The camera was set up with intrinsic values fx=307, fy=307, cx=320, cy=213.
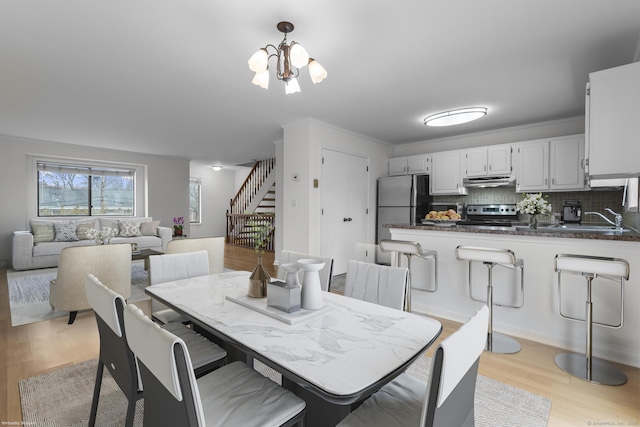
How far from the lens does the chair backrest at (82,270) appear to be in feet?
9.25

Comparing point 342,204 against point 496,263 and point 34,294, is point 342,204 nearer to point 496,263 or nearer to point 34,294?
point 496,263

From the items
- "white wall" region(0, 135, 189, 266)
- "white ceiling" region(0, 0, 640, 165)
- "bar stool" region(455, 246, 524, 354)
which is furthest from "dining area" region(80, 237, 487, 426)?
"white wall" region(0, 135, 189, 266)

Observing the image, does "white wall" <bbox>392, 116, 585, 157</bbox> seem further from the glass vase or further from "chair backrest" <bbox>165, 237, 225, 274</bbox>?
the glass vase

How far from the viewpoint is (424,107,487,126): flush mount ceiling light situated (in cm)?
388

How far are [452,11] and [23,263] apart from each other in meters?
6.96

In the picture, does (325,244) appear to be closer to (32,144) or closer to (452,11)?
(452,11)

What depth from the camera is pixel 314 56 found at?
2.61 metres

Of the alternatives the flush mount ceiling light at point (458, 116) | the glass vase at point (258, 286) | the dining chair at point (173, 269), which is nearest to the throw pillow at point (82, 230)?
the dining chair at point (173, 269)

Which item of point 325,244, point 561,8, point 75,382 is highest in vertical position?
point 561,8

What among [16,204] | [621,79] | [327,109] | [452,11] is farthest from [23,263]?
[621,79]

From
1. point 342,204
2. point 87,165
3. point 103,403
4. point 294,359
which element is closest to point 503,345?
point 294,359

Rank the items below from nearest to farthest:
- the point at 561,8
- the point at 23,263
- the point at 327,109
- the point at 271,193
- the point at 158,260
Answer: the point at 561,8
the point at 158,260
the point at 327,109
the point at 23,263
the point at 271,193

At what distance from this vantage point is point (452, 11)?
6.64 ft

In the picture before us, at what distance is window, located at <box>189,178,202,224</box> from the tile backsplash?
7323 mm
